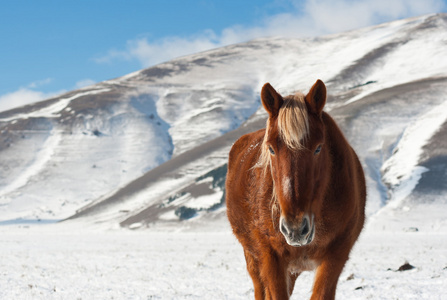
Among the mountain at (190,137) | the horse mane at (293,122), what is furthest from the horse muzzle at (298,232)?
the mountain at (190,137)

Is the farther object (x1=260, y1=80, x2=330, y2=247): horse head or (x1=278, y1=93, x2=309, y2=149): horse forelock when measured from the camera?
(x1=278, y1=93, x2=309, y2=149): horse forelock

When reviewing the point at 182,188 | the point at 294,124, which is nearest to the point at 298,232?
the point at 294,124

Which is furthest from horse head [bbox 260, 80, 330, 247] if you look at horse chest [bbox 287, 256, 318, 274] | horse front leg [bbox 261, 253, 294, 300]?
horse front leg [bbox 261, 253, 294, 300]

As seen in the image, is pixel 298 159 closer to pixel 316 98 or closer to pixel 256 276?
pixel 316 98

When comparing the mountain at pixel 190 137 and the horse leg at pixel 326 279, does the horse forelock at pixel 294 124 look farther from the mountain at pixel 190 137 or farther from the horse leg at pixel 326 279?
the mountain at pixel 190 137

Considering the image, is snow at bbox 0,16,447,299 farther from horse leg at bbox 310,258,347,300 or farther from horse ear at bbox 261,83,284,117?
horse ear at bbox 261,83,284,117

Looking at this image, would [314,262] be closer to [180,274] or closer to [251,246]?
[251,246]

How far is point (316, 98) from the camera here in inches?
213

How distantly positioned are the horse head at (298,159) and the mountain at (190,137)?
→ 56.3 m

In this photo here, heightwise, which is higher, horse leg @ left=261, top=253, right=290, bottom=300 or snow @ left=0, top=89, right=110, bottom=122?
snow @ left=0, top=89, right=110, bottom=122

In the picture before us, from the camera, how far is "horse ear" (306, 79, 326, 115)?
5.31 meters

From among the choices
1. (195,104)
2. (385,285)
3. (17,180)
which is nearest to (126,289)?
(385,285)

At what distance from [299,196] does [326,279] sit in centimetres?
152

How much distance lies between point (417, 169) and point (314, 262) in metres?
69.5
